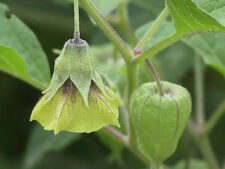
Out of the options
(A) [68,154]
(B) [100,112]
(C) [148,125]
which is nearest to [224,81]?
(A) [68,154]

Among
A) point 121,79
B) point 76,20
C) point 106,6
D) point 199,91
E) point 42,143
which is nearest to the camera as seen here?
point 76,20

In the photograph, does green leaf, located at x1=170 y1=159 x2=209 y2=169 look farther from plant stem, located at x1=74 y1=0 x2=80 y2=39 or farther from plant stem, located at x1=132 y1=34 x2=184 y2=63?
plant stem, located at x1=74 y1=0 x2=80 y2=39

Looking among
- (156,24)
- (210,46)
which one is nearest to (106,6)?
(156,24)

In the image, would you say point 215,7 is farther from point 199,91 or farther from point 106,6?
point 199,91

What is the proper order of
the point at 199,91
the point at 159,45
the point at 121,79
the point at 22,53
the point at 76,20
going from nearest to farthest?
1. the point at 76,20
2. the point at 159,45
3. the point at 22,53
4. the point at 121,79
5. the point at 199,91

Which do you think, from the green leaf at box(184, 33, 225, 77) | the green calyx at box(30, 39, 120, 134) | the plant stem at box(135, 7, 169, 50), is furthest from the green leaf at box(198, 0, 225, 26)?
the green leaf at box(184, 33, 225, 77)

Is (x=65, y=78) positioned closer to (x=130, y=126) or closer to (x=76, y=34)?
(x=76, y=34)

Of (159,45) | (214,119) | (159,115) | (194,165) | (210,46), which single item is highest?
(159,45)
